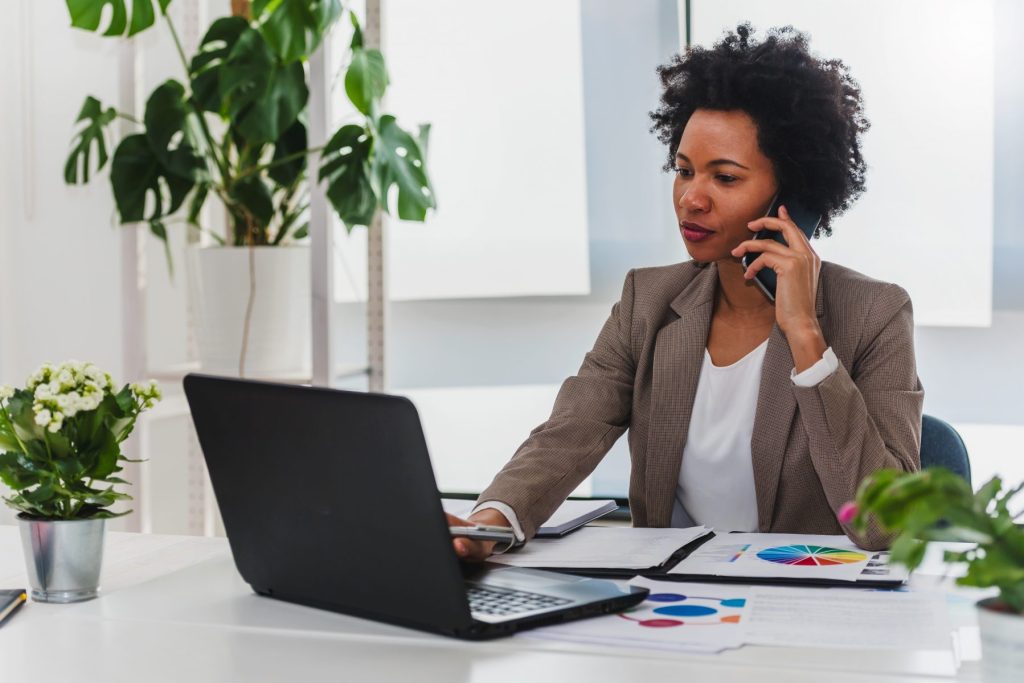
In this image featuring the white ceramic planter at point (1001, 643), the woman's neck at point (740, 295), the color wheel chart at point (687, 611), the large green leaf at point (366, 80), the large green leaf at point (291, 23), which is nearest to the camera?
the white ceramic planter at point (1001, 643)

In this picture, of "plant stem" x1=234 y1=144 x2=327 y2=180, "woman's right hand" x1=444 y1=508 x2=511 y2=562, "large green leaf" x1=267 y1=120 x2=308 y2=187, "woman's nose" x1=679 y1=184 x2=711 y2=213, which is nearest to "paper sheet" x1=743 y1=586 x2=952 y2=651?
"woman's right hand" x1=444 y1=508 x2=511 y2=562

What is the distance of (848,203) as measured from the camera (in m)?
1.95

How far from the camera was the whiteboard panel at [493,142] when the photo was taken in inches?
114

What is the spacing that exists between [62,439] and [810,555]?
852 millimetres

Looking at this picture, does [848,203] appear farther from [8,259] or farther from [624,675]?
[8,259]

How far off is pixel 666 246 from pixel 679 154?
3.55 feet

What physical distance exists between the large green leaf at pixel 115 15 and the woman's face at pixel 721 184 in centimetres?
131

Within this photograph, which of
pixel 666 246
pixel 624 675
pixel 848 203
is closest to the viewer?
pixel 624 675

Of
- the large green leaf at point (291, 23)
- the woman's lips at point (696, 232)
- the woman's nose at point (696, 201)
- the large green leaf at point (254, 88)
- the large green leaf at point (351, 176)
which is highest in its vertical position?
the large green leaf at point (291, 23)

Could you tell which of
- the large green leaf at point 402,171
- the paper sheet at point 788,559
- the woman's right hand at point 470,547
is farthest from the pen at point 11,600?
the large green leaf at point 402,171

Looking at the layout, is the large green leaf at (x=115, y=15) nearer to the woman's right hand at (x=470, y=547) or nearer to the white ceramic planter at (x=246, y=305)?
the white ceramic planter at (x=246, y=305)

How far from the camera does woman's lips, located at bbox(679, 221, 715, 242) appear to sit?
1.77 meters

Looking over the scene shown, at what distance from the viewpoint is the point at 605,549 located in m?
1.43

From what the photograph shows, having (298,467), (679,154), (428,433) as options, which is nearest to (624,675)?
(298,467)
